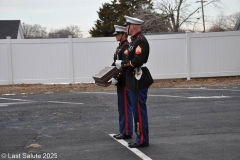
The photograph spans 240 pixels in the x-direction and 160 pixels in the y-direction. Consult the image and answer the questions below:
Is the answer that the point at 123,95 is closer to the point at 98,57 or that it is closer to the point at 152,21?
the point at 98,57

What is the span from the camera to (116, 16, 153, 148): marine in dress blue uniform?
22.4ft

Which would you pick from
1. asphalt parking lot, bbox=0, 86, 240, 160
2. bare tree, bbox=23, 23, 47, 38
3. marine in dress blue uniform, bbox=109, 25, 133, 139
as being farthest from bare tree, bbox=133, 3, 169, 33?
bare tree, bbox=23, 23, 47, 38

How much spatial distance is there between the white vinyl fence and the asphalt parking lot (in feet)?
18.1

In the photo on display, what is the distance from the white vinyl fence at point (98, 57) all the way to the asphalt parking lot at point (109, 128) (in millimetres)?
5517

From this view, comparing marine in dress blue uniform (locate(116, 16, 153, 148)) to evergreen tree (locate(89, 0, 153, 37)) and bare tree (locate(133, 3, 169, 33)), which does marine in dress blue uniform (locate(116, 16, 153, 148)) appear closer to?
bare tree (locate(133, 3, 169, 33))

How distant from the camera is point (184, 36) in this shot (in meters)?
19.5

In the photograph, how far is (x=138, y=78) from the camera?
6.92 metres

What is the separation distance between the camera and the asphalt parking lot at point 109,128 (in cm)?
653

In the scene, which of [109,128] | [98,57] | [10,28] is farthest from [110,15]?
[109,128]

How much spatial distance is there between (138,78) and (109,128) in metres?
2.00

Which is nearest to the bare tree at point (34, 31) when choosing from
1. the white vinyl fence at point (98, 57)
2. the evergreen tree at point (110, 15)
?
the evergreen tree at point (110, 15)

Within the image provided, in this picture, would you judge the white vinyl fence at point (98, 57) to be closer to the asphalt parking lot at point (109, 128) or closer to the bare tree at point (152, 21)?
the asphalt parking lot at point (109, 128)

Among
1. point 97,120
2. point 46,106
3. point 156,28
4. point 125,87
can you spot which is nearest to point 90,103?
point 46,106

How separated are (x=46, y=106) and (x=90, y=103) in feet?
3.93
